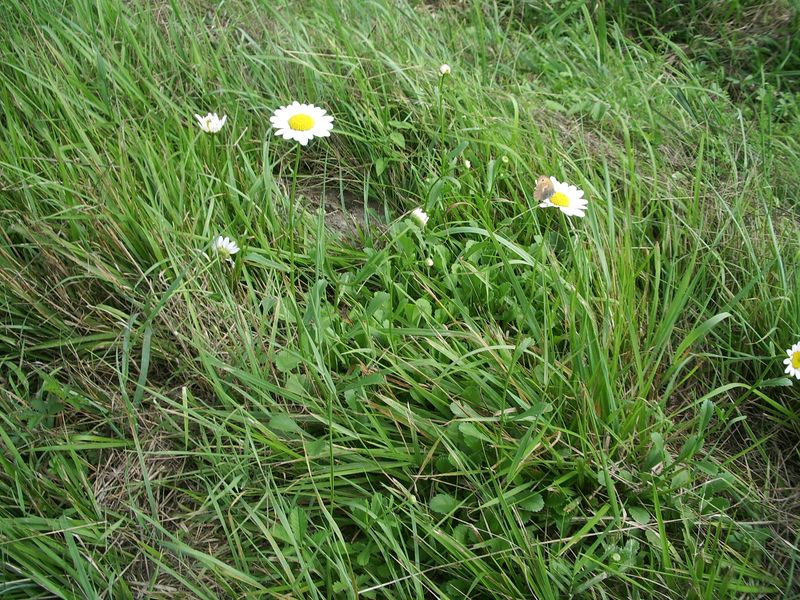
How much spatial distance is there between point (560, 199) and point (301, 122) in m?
0.80

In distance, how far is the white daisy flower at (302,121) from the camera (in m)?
2.14

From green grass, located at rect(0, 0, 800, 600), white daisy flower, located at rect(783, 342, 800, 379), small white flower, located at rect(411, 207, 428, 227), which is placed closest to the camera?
green grass, located at rect(0, 0, 800, 600)

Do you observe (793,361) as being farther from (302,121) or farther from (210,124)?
(210,124)

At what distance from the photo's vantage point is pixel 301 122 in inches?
87.0

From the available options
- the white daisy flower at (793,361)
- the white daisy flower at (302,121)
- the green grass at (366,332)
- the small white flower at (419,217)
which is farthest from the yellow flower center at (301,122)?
the white daisy flower at (793,361)

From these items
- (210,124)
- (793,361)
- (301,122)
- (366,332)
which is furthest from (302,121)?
(793,361)

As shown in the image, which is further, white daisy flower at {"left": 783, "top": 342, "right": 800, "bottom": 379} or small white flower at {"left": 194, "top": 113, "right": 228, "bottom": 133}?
small white flower at {"left": 194, "top": 113, "right": 228, "bottom": 133}

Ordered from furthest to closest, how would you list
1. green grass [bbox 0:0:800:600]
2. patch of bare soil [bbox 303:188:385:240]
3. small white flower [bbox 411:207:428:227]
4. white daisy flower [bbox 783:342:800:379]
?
patch of bare soil [bbox 303:188:385:240] < small white flower [bbox 411:207:428:227] < white daisy flower [bbox 783:342:800:379] < green grass [bbox 0:0:800:600]

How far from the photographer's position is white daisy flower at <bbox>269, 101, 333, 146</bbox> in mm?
2141

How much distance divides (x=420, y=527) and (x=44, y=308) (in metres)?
1.10

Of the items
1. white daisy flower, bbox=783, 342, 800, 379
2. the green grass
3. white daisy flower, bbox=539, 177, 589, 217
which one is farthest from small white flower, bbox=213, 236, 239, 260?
white daisy flower, bbox=783, 342, 800, 379

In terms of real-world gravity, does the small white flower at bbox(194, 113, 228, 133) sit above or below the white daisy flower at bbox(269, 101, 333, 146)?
below

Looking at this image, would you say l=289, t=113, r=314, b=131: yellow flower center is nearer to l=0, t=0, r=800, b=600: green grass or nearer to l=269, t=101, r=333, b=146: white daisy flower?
l=269, t=101, r=333, b=146: white daisy flower

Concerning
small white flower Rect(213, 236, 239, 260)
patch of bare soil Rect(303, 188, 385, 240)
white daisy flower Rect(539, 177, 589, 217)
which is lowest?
patch of bare soil Rect(303, 188, 385, 240)
